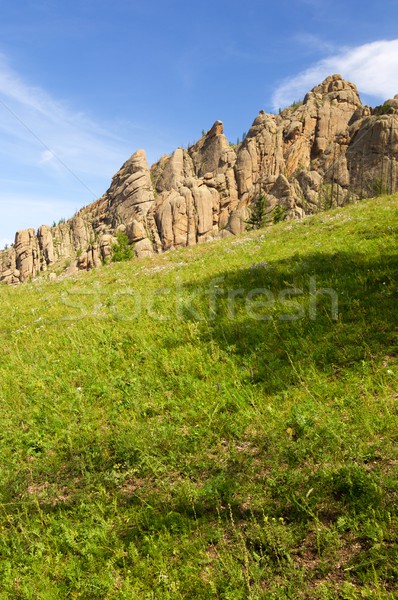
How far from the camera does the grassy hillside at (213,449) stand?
3.55 m

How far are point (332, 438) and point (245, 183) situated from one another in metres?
196

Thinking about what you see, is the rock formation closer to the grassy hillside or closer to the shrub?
the shrub

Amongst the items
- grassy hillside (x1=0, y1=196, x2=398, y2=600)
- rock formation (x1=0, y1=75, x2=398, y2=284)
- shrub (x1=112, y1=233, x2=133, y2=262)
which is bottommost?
grassy hillside (x1=0, y1=196, x2=398, y2=600)

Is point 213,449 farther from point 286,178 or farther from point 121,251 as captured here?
point 286,178

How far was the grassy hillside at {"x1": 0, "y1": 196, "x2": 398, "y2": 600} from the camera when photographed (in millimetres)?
3551

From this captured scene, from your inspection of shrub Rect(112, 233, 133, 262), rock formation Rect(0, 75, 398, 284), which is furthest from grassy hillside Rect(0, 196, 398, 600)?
rock formation Rect(0, 75, 398, 284)

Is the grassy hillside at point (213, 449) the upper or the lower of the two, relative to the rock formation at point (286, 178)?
lower

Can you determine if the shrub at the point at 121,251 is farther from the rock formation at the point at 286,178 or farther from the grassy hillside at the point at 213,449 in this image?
the grassy hillside at the point at 213,449

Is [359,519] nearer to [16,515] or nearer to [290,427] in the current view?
[290,427]

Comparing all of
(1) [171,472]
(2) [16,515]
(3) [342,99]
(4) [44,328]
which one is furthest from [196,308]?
(3) [342,99]

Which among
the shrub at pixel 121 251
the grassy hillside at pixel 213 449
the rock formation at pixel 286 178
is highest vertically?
the rock formation at pixel 286 178

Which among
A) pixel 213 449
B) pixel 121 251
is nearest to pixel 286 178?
pixel 121 251

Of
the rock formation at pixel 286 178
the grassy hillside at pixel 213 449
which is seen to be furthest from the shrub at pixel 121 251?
the grassy hillside at pixel 213 449

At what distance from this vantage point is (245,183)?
189 meters
